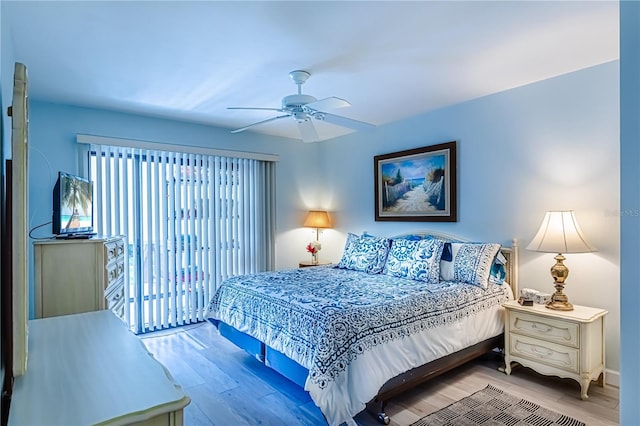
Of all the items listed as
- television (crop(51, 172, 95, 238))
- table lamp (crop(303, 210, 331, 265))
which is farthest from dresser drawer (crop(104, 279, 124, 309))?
table lamp (crop(303, 210, 331, 265))

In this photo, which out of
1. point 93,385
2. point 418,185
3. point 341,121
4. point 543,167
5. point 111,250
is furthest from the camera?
point 418,185

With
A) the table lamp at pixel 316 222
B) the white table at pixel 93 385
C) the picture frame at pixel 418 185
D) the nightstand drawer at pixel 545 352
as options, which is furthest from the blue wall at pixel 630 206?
the table lamp at pixel 316 222

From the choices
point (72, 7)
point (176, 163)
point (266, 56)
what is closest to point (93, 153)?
point (176, 163)

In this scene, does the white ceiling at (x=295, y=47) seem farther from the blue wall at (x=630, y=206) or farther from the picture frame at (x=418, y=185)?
the blue wall at (x=630, y=206)

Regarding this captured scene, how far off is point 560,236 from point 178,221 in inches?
153

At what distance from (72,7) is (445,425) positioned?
3269 mm

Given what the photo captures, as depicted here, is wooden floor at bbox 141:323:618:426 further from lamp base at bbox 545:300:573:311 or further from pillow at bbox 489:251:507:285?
pillow at bbox 489:251:507:285

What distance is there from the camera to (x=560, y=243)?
277cm

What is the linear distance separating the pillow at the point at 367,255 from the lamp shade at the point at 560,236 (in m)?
1.41

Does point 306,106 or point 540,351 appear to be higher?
point 306,106

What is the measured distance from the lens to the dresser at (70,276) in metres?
2.22

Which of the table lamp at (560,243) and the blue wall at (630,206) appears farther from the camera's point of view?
the table lamp at (560,243)

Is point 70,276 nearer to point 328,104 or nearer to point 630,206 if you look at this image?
point 328,104

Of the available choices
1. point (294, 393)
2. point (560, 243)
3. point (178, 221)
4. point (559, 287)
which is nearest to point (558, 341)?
point (559, 287)
